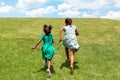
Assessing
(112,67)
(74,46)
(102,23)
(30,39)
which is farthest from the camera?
(102,23)

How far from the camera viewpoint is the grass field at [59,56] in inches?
582

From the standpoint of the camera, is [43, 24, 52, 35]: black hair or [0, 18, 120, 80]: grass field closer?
[43, 24, 52, 35]: black hair

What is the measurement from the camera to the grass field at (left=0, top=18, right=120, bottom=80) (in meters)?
14.8

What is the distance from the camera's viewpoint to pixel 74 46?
15.1 m

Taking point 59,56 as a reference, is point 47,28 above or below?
above

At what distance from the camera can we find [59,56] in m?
17.9

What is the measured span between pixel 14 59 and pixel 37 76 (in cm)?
298

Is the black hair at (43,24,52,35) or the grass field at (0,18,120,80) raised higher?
the black hair at (43,24,52,35)

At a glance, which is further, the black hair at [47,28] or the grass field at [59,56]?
the grass field at [59,56]

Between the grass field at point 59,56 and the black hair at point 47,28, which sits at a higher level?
the black hair at point 47,28

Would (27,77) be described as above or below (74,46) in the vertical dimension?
below

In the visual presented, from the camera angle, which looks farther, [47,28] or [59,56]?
[59,56]

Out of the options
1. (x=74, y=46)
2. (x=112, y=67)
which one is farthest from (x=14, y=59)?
(x=112, y=67)

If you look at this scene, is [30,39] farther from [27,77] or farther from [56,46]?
[27,77]
